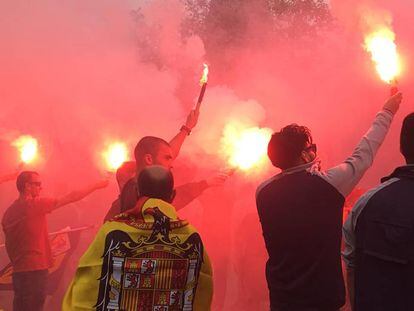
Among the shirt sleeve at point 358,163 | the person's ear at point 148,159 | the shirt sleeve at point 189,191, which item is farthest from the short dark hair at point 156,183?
the shirt sleeve at point 189,191

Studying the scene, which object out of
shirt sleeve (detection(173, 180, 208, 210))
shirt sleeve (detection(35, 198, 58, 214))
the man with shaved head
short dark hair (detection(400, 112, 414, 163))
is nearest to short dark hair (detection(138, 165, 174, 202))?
the man with shaved head

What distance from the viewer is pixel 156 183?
8.09 feet

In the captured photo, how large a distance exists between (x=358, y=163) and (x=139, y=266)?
3.76 ft

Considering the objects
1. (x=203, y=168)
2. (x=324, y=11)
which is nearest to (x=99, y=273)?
(x=203, y=168)

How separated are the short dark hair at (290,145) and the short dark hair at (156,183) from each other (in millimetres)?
548

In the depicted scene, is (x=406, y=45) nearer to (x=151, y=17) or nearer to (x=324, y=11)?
(x=151, y=17)

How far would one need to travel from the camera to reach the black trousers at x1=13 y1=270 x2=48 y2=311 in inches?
189

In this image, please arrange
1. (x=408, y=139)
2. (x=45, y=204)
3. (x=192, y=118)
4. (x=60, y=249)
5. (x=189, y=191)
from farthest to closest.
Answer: (x=60, y=249)
(x=45, y=204)
(x=192, y=118)
(x=189, y=191)
(x=408, y=139)

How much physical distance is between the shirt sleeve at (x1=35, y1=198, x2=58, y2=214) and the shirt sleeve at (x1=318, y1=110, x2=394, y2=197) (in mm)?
3446

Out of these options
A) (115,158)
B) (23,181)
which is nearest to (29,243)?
(23,181)

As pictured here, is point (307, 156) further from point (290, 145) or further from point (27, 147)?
point (27, 147)

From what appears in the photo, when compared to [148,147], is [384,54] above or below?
above

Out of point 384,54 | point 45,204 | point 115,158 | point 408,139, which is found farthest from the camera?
point 115,158

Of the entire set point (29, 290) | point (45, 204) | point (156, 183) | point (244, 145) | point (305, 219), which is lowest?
point (29, 290)
